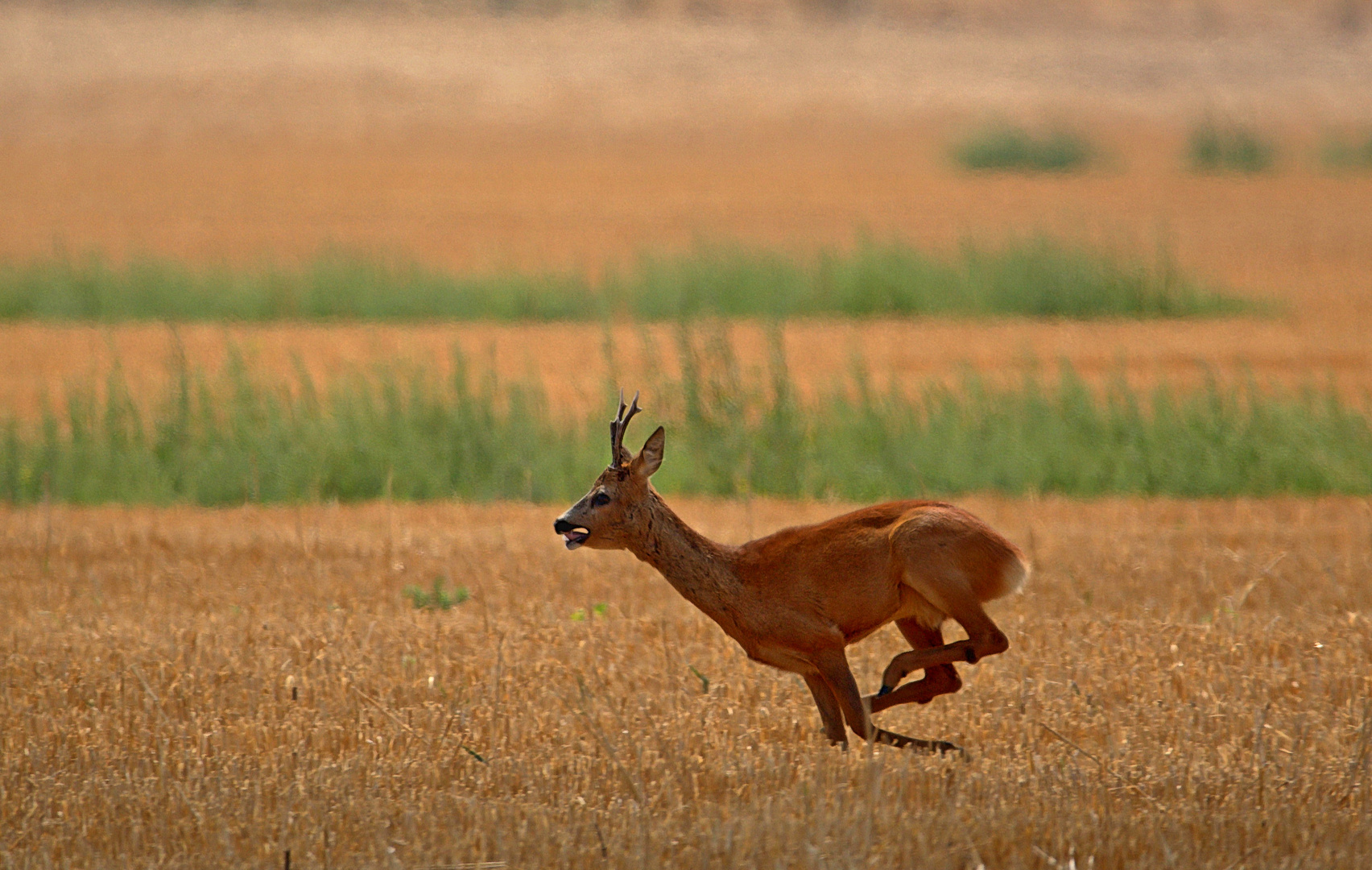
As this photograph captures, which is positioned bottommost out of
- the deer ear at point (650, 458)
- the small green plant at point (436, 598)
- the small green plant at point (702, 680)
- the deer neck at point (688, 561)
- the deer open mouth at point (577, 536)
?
the small green plant at point (436, 598)

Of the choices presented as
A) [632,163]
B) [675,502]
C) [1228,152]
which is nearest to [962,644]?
[675,502]

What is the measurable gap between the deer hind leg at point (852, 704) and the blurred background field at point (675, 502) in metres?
0.14

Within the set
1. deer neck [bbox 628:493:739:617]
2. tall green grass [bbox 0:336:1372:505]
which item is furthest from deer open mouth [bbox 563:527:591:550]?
tall green grass [bbox 0:336:1372:505]

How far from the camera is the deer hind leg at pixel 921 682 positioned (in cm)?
757

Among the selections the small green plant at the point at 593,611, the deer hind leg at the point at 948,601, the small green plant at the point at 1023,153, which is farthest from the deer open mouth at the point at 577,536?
the small green plant at the point at 1023,153

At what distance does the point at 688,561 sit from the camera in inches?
294

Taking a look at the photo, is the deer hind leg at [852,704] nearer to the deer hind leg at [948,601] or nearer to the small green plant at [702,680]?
the deer hind leg at [948,601]

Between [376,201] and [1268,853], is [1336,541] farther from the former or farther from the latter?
[376,201]

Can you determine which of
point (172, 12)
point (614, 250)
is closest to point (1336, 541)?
point (614, 250)

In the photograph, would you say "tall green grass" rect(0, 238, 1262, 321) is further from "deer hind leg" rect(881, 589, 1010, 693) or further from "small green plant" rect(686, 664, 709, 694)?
"deer hind leg" rect(881, 589, 1010, 693)

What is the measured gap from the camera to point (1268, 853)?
636 centimetres

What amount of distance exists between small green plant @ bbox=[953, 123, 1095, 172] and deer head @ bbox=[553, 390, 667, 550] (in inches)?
1631

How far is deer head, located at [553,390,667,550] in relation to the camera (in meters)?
7.35

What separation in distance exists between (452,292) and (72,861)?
19924 mm
